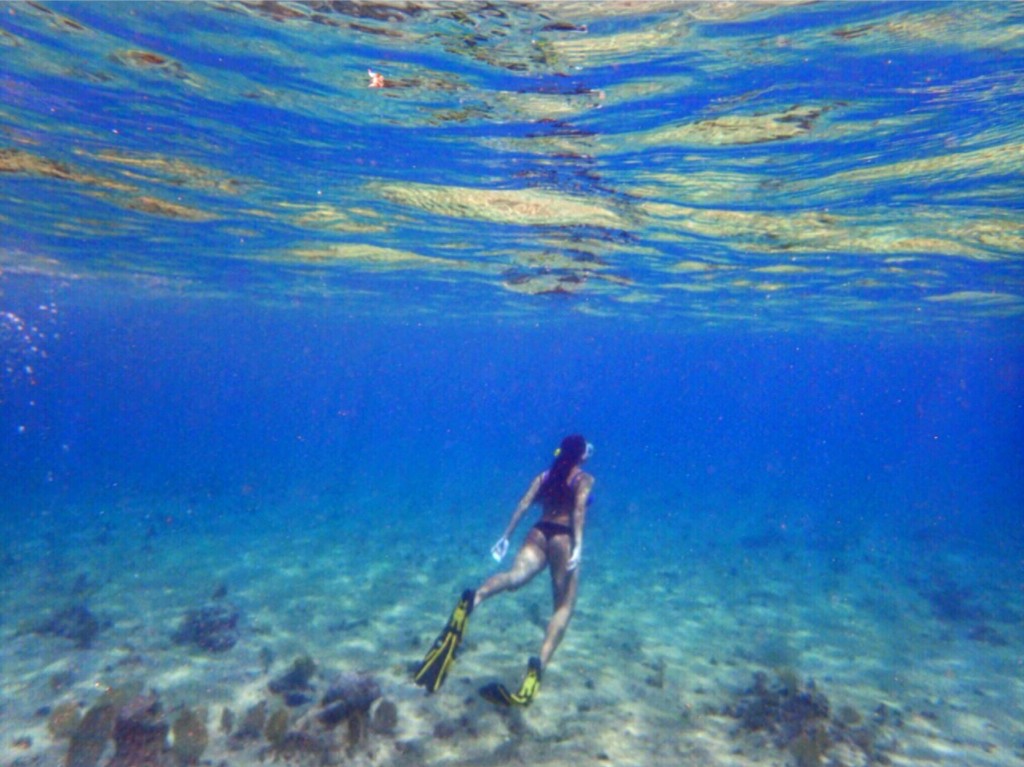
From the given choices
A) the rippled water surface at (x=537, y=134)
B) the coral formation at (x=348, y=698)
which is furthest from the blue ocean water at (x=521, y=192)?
the coral formation at (x=348, y=698)

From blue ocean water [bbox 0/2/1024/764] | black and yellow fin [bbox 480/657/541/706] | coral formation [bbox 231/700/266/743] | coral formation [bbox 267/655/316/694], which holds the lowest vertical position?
coral formation [bbox 267/655/316/694]

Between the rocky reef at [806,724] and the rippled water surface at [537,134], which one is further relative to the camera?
the rocky reef at [806,724]

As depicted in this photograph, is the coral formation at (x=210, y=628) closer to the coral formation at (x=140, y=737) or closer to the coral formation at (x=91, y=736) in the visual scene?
the coral formation at (x=91, y=736)

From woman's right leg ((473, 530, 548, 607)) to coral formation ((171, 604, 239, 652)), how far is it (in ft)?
20.7

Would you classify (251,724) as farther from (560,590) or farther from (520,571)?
(560,590)

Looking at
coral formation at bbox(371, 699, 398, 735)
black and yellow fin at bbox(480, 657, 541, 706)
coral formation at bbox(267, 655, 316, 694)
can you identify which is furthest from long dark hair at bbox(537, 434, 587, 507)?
coral formation at bbox(267, 655, 316, 694)

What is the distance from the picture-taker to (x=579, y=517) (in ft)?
31.5

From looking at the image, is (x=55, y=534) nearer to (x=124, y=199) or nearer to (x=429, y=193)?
(x=124, y=199)

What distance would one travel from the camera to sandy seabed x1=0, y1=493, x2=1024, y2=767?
8.82 metres

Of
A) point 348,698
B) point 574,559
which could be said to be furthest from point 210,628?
point 574,559

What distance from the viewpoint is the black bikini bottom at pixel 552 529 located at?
983 cm

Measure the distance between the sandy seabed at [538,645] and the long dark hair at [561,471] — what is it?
3319mm

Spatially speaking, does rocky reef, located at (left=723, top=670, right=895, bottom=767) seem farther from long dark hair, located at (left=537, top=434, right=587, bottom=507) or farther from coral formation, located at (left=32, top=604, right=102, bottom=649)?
coral formation, located at (left=32, top=604, right=102, bottom=649)

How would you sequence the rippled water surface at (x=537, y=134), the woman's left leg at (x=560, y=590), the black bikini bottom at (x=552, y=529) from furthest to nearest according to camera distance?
the black bikini bottom at (x=552, y=529), the woman's left leg at (x=560, y=590), the rippled water surface at (x=537, y=134)
